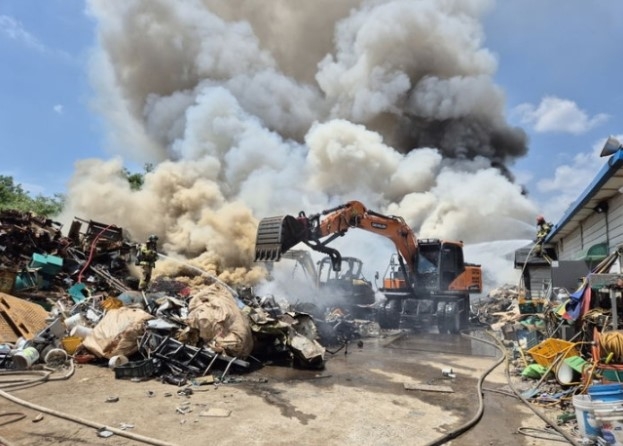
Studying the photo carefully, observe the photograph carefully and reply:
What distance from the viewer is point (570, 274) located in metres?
8.18

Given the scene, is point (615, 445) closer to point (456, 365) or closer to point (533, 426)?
point (533, 426)

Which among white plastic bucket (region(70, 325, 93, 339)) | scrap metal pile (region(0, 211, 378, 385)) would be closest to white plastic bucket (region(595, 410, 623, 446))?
scrap metal pile (region(0, 211, 378, 385))

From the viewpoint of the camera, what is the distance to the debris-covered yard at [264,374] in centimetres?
420

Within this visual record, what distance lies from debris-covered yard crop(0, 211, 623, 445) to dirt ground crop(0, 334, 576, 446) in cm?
2

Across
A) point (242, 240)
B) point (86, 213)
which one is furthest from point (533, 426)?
point (86, 213)

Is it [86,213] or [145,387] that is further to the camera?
[86,213]

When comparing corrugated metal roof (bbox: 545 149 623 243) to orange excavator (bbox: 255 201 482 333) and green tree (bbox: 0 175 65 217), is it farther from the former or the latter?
green tree (bbox: 0 175 65 217)

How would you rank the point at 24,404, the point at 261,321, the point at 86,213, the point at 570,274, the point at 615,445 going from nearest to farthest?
1. the point at 615,445
2. the point at 24,404
3. the point at 261,321
4. the point at 570,274
5. the point at 86,213

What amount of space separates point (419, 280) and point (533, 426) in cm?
853

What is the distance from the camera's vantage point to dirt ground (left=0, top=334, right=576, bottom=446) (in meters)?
4.00

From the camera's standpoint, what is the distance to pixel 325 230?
1016 cm

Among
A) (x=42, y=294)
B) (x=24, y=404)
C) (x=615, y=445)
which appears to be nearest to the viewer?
(x=615, y=445)

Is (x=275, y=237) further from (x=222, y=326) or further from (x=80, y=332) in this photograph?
(x=80, y=332)

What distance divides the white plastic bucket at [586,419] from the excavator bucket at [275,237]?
5.79 m
